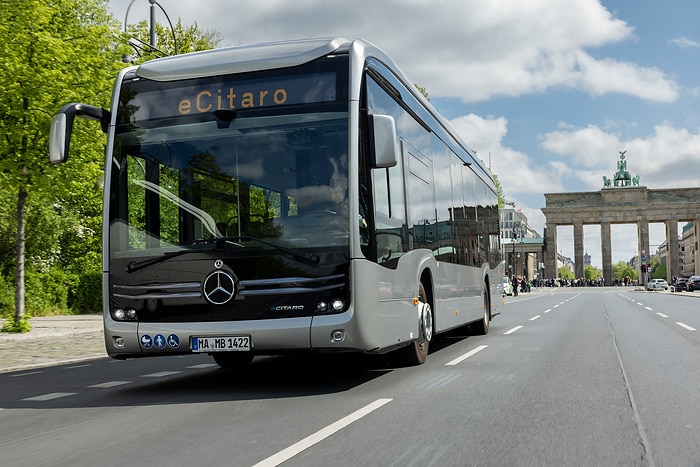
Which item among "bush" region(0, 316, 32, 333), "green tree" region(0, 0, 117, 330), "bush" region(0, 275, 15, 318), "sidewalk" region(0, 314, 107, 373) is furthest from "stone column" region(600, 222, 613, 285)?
"bush" region(0, 316, 32, 333)

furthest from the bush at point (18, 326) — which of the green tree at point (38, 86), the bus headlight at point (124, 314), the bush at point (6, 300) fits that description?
the bus headlight at point (124, 314)

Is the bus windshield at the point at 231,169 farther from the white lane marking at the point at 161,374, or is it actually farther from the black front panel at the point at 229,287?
the white lane marking at the point at 161,374

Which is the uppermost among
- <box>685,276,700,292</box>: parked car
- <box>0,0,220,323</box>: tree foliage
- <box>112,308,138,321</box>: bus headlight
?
<box>0,0,220,323</box>: tree foliage

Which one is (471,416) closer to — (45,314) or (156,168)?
(156,168)

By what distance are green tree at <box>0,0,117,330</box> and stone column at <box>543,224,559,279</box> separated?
102772mm

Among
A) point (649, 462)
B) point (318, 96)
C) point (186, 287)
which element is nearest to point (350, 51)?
point (318, 96)

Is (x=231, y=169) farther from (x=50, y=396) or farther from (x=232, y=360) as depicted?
(x=232, y=360)

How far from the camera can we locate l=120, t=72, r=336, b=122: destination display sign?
7.86 m

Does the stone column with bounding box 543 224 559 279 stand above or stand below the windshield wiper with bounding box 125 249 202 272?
above

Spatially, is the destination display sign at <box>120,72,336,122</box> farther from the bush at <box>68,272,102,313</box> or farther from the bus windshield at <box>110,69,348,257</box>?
the bush at <box>68,272,102,313</box>

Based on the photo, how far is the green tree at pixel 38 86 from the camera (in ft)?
54.6

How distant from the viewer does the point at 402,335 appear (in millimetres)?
8672

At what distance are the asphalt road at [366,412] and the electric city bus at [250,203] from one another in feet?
2.20

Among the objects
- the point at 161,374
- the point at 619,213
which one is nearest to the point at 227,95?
the point at 161,374
